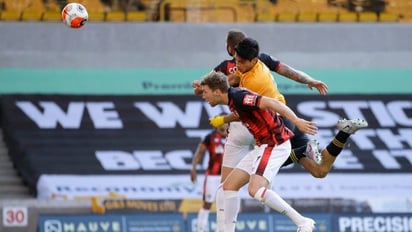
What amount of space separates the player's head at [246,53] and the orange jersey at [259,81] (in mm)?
136

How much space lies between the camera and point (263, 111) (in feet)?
41.7

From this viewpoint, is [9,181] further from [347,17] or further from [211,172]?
[347,17]

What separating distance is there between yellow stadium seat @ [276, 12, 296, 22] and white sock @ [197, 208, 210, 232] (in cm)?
755

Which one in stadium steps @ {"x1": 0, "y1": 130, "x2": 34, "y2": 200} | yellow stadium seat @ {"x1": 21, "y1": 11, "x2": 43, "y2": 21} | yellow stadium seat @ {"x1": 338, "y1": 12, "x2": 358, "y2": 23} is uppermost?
yellow stadium seat @ {"x1": 21, "y1": 11, "x2": 43, "y2": 21}

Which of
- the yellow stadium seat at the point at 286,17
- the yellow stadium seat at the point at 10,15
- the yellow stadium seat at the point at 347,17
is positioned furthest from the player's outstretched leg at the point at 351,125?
the yellow stadium seat at the point at 10,15

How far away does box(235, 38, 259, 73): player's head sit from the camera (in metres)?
12.9

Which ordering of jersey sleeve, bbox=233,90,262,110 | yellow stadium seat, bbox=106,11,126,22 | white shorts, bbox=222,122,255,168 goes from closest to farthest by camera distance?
jersey sleeve, bbox=233,90,262,110 → white shorts, bbox=222,122,255,168 → yellow stadium seat, bbox=106,11,126,22

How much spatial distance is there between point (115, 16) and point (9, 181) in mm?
3892

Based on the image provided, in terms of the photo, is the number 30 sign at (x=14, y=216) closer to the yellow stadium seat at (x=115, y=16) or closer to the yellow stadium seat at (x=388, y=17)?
the yellow stadium seat at (x=115, y=16)

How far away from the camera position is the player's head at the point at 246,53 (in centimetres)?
1286

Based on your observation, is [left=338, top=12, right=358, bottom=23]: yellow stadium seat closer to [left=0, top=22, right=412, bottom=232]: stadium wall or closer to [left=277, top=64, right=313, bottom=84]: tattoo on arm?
[left=0, top=22, right=412, bottom=232]: stadium wall

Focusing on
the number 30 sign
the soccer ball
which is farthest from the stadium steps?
the soccer ball

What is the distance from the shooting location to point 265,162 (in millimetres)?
12828

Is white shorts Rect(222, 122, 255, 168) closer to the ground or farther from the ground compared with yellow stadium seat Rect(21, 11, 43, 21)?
farther from the ground
